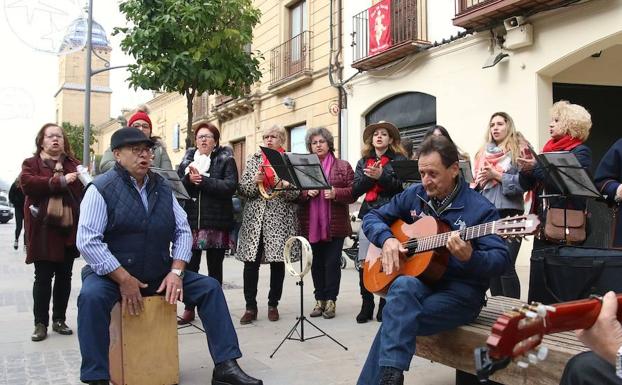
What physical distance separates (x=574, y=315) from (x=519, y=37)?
8.58m

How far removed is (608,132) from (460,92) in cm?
277

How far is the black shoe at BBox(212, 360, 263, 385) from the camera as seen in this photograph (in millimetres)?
3799

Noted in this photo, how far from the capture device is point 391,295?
3174 millimetres

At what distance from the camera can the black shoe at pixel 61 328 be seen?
554 centimetres

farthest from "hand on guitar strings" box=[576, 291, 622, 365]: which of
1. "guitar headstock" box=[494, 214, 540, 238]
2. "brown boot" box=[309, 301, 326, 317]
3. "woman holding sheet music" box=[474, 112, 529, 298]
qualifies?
"brown boot" box=[309, 301, 326, 317]

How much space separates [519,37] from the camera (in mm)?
9328

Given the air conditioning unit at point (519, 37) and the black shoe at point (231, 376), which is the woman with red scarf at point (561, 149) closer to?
the black shoe at point (231, 376)

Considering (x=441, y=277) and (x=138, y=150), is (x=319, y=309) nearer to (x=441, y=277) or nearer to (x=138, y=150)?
(x=138, y=150)

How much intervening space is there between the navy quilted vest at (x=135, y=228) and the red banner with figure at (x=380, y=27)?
9.04 metres

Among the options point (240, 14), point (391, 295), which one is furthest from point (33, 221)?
point (240, 14)

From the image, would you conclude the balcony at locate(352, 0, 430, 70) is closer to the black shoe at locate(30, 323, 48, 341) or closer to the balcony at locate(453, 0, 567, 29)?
the balcony at locate(453, 0, 567, 29)

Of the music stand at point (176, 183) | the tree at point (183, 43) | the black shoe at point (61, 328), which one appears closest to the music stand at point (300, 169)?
the music stand at point (176, 183)

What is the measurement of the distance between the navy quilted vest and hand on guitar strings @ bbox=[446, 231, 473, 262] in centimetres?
198

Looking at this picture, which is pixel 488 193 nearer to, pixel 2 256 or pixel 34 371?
pixel 34 371
